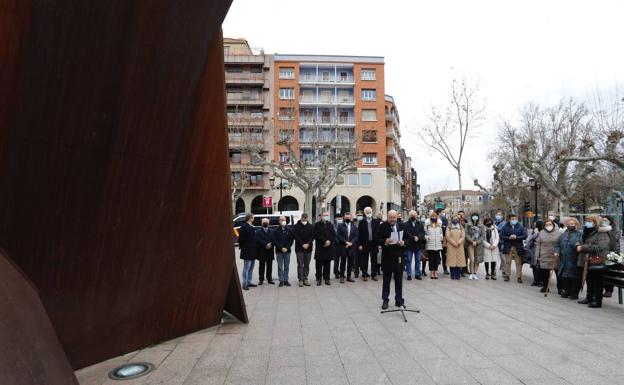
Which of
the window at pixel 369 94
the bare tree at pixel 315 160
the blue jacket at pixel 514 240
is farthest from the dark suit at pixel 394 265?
the window at pixel 369 94

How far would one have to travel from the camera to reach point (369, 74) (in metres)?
49.3

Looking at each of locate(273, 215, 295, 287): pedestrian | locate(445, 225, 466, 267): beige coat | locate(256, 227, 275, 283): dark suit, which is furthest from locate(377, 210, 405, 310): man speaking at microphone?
locate(445, 225, 466, 267): beige coat

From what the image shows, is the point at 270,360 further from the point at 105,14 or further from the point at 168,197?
the point at 105,14

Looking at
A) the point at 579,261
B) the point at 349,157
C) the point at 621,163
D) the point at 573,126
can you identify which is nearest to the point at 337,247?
the point at 579,261

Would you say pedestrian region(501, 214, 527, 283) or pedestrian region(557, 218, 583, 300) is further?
pedestrian region(501, 214, 527, 283)

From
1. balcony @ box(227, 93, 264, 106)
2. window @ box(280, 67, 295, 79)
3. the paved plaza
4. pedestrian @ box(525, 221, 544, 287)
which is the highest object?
window @ box(280, 67, 295, 79)

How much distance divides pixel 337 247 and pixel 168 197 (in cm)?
652

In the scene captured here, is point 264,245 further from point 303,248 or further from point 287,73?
point 287,73

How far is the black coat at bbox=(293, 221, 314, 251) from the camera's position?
34.0 ft

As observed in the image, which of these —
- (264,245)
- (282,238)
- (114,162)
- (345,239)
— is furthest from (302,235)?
(114,162)

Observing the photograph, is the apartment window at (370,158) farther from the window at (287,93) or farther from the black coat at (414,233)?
the black coat at (414,233)

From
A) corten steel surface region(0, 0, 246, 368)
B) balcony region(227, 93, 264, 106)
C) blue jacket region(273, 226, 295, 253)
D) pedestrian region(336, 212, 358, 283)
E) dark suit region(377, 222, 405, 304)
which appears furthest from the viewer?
balcony region(227, 93, 264, 106)

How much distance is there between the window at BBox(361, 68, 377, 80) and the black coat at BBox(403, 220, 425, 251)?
41171 millimetres

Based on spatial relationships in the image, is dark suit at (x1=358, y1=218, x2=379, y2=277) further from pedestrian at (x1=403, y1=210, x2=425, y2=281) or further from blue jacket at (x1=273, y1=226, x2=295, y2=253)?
blue jacket at (x1=273, y1=226, x2=295, y2=253)
